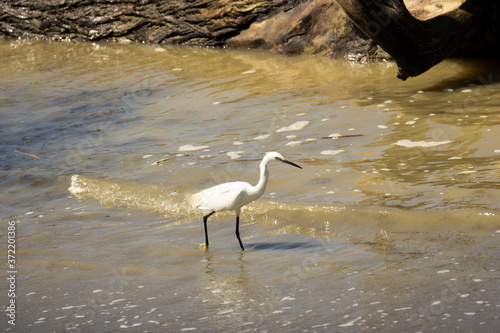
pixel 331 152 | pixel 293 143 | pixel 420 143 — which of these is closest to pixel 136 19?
pixel 293 143

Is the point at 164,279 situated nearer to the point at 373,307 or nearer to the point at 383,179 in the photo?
the point at 373,307

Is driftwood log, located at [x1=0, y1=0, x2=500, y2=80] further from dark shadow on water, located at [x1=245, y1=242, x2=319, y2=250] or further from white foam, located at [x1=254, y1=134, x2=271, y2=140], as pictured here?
dark shadow on water, located at [x1=245, y1=242, x2=319, y2=250]

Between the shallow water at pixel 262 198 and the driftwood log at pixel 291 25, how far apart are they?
52cm

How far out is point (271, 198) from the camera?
6.52 metres

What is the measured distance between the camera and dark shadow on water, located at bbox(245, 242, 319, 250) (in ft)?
17.5

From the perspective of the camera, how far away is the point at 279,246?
17.8 ft

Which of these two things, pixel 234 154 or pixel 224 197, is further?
pixel 234 154

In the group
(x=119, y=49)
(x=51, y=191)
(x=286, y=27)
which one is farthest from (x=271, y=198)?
(x=119, y=49)

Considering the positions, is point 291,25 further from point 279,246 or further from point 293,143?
point 279,246

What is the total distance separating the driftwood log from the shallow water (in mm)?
518

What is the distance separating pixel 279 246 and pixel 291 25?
760 centimetres

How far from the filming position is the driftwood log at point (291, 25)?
8.41m

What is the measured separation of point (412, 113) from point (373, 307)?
4805mm

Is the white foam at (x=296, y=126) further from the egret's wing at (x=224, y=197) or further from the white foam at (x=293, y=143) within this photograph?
the egret's wing at (x=224, y=197)
